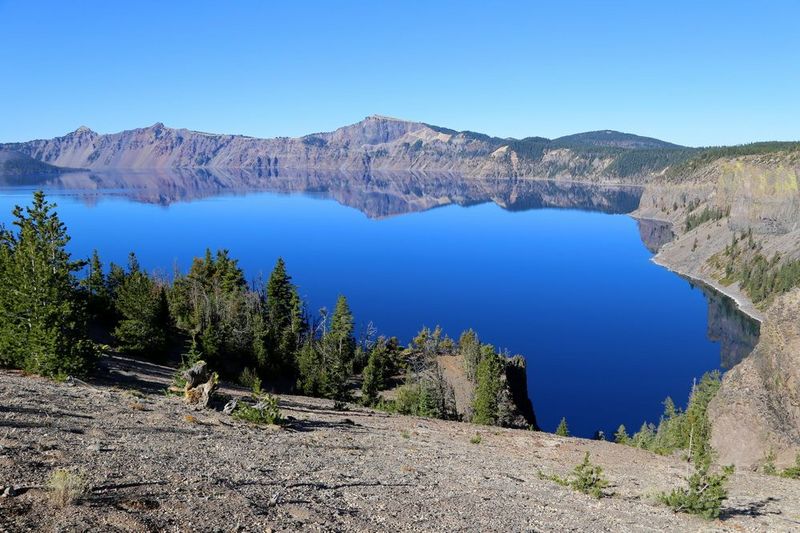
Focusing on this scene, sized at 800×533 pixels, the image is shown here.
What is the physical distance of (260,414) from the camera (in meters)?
25.6

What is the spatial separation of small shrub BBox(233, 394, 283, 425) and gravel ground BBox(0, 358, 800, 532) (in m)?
0.80

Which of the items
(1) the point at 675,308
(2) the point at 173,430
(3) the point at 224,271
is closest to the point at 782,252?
(1) the point at 675,308

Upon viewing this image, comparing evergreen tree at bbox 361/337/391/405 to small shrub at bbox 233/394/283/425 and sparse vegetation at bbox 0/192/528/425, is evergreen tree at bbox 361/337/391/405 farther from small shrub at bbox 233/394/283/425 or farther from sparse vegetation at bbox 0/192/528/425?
small shrub at bbox 233/394/283/425

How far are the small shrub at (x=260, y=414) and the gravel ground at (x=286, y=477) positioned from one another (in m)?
0.80

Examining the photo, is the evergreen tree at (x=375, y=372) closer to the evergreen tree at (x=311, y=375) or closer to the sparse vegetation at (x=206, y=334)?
the sparse vegetation at (x=206, y=334)

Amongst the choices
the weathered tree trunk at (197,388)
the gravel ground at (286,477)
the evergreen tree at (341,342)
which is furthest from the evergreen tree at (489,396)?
the weathered tree trunk at (197,388)

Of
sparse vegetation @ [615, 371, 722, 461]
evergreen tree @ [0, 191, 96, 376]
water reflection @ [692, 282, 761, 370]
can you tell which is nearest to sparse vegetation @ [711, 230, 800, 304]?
water reflection @ [692, 282, 761, 370]

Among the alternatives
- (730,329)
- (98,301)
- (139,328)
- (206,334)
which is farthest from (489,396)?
(730,329)

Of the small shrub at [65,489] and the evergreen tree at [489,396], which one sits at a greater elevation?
the small shrub at [65,489]

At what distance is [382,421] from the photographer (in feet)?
113

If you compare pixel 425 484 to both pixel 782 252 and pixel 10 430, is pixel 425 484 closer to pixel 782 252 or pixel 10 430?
pixel 10 430

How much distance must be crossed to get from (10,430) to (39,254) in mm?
15899

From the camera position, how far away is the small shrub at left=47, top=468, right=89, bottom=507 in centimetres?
1145

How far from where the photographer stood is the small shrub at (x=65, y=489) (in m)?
11.4
